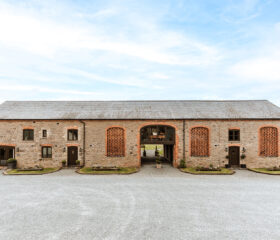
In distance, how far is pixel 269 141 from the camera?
18297 millimetres

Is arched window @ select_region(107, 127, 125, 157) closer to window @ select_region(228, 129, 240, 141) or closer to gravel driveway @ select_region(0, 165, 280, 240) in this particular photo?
gravel driveway @ select_region(0, 165, 280, 240)

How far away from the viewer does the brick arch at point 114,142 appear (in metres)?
18.7

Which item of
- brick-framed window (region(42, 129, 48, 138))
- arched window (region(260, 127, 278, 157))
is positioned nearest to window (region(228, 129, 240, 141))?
arched window (region(260, 127, 278, 157))

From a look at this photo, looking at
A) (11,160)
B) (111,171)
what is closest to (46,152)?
(11,160)

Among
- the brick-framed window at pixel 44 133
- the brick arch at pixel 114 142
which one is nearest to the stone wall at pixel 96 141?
the brick-framed window at pixel 44 133

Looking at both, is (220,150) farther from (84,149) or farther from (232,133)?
(84,149)

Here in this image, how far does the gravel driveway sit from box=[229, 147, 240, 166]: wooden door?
166 inches

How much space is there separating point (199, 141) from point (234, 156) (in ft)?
13.3

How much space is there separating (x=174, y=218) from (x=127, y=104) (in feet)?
50.2

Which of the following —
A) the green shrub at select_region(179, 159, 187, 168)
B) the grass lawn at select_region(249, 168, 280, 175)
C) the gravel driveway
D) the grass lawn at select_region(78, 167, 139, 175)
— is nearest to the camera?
the gravel driveway

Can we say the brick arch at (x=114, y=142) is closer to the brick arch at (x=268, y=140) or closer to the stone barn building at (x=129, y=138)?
the stone barn building at (x=129, y=138)

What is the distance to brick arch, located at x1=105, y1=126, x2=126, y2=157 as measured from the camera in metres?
18.7

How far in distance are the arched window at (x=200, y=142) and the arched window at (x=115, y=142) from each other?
24.9 feet

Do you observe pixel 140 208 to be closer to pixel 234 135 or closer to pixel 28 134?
pixel 234 135
